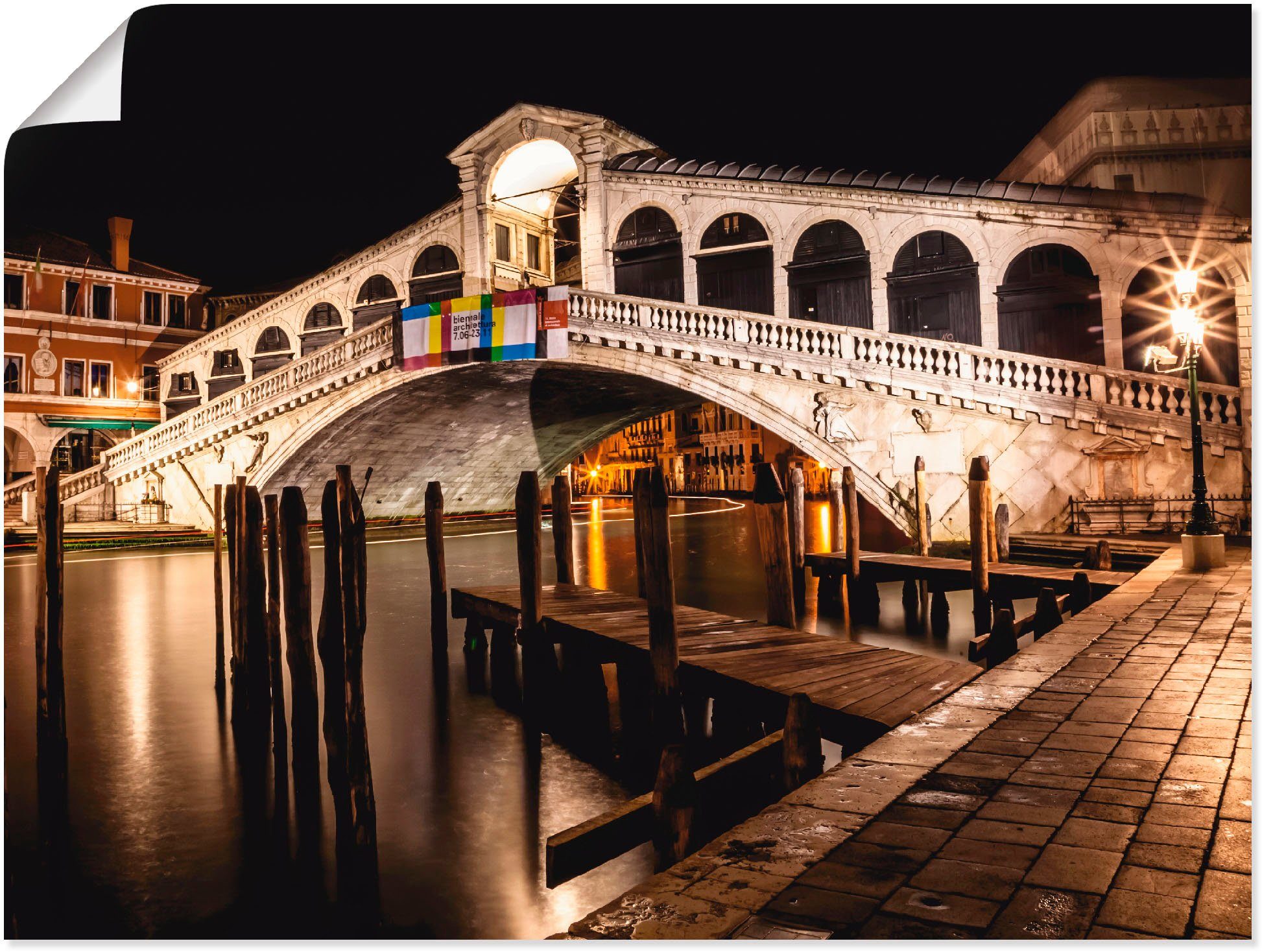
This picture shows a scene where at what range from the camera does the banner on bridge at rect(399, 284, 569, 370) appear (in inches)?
405

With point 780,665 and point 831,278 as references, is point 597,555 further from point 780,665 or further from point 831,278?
point 780,665

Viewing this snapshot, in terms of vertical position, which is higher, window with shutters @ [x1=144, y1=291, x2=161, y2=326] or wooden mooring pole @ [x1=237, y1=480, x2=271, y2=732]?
window with shutters @ [x1=144, y1=291, x2=161, y2=326]

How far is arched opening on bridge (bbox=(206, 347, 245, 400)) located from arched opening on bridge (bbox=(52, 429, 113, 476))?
2224 millimetres

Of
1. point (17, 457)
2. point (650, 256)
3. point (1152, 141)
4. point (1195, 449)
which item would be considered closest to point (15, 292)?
point (17, 457)

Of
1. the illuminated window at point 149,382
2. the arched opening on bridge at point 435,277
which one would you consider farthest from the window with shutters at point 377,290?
the illuminated window at point 149,382

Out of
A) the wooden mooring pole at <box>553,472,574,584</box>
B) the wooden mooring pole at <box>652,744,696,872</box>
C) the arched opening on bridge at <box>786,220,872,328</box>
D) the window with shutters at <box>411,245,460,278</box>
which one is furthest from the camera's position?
the window with shutters at <box>411,245,460,278</box>

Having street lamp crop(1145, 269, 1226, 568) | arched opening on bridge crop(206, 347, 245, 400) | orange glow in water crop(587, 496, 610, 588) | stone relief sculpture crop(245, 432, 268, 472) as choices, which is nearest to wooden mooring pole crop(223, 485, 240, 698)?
orange glow in water crop(587, 496, 610, 588)

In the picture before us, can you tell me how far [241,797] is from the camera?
3.27 meters

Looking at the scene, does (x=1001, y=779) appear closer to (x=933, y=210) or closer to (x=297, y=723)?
(x=297, y=723)

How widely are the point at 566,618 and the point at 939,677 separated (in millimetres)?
1969

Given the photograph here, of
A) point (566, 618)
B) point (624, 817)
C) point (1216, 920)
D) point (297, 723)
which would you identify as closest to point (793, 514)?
point (566, 618)

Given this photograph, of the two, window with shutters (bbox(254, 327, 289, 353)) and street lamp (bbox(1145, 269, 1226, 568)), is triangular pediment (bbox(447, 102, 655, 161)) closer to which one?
window with shutters (bbox(254, 327, 289, 353))

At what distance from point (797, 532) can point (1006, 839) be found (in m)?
4.65

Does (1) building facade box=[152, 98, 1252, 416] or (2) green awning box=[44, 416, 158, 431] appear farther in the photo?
(2) green awning box=[44, 416, 158, 431]
